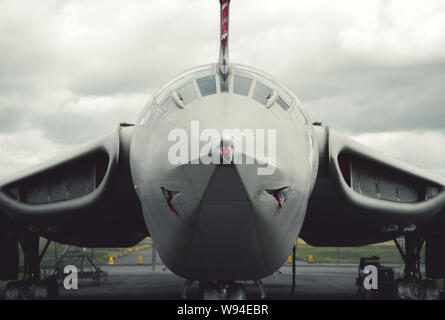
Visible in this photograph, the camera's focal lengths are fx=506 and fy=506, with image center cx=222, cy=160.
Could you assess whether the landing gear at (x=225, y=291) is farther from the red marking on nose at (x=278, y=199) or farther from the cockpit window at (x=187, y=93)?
the cockpit window at (x=187, y=93)

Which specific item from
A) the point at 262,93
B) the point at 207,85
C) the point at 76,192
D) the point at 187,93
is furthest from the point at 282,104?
the point at 76,192

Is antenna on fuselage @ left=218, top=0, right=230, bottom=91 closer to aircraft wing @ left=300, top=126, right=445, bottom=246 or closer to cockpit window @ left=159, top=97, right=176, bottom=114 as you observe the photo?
cockpit window @ left=159, top=97, right=176, bottom=114

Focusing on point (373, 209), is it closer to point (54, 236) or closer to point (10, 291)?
point (54, 236)

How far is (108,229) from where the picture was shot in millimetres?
11188

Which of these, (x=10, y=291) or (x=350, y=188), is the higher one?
(x=350, y=188)

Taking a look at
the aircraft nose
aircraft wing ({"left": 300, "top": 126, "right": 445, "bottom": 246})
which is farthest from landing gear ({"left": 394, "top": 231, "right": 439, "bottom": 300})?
the aircraft nose

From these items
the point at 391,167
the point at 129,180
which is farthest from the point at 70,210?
the point at 391,167

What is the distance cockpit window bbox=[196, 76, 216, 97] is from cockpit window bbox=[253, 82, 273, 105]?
0.52 metres

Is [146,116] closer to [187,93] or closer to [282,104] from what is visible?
[187,93]

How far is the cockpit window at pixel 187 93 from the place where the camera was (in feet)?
19.8

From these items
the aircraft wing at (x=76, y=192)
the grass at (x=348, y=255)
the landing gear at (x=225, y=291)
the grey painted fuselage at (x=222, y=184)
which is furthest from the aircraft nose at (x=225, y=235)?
the grass at (x=348, y=255)

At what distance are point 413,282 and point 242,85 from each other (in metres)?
7.94

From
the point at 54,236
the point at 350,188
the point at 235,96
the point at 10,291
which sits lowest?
the point at 10,291
